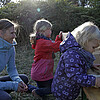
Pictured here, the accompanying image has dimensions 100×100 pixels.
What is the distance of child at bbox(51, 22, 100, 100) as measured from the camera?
59.8 inches

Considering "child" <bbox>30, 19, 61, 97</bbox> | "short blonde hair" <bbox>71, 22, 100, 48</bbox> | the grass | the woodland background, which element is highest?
the woodland background

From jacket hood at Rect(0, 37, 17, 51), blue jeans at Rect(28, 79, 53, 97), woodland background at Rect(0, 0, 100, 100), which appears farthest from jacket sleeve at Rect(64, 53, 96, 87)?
woodland background at Rect(0, 0, 100, 100)

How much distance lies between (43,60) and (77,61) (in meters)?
1.28

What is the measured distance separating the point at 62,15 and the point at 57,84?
7.00 meters

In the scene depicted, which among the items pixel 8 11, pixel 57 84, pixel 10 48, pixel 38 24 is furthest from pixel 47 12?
pixel 57 84

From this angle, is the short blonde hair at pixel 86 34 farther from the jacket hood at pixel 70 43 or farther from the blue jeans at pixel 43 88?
the blue jeans at pixel 43 88

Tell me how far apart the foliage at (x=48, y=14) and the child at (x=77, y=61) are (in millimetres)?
6429

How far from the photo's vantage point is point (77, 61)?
5.05 feet

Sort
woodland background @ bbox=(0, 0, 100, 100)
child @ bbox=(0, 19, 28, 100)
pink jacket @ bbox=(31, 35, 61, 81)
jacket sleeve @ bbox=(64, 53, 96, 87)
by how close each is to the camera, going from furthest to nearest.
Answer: woodland background @ bbox=(0, 0, 100, 100), pink jacket @ bbox=(31, 35, 61, 81), child @ bbox=(0, 19, 28, 100), jacket sleeve @ bbox=(64, 53, 96, 87)

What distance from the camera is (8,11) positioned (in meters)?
8.41

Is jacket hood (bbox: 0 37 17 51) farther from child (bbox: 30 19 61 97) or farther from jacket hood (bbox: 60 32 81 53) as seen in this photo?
jacket hood (bbox: 60 32 81 53)

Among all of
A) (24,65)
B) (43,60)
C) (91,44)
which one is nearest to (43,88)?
(43,60)

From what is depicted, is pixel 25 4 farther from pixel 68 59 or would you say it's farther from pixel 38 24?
pixel 68 59

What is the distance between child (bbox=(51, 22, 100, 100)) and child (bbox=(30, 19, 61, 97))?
3.09 ft
